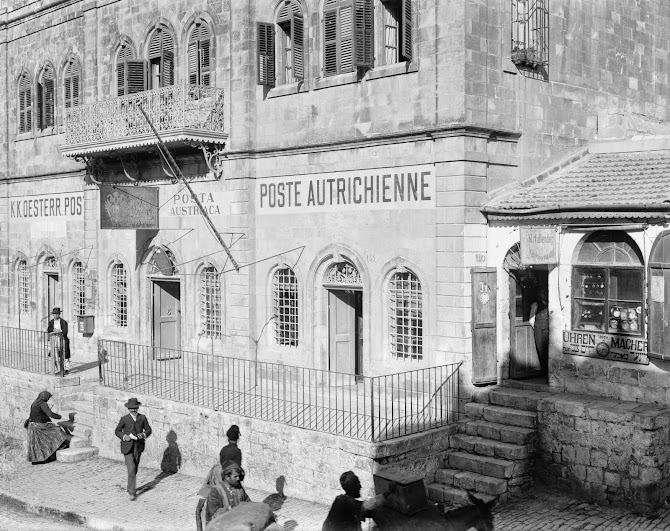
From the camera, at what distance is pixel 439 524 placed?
961cm

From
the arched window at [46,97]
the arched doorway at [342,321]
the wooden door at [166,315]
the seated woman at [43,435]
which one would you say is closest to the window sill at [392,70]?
the arched doorway at [342,321]

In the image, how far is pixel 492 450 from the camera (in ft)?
46.6

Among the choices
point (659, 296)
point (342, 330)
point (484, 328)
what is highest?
point (659, 296)

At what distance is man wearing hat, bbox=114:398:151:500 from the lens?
1495 cm

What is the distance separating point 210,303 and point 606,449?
9.81 meters

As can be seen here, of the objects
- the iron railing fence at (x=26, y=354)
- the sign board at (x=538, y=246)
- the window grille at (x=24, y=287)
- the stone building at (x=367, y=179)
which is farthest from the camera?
the window grille at (x=24, y=287)

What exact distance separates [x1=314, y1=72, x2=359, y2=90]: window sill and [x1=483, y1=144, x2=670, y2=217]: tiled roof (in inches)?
144

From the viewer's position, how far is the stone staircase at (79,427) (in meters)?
17.8

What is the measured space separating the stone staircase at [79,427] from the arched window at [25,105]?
10.1m

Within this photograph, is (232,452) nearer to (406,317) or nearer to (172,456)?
(172,456)

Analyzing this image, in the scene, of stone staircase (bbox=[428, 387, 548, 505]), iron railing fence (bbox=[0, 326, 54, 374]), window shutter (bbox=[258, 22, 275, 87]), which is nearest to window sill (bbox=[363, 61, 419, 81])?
window shutter (bbox=[258, 22, 275, 87])

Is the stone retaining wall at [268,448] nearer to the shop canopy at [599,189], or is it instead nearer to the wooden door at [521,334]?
the wooden door at [521,334]

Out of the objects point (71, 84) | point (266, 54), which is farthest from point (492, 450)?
point (71, 84)

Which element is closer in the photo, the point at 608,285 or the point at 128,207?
the point at 608,285
